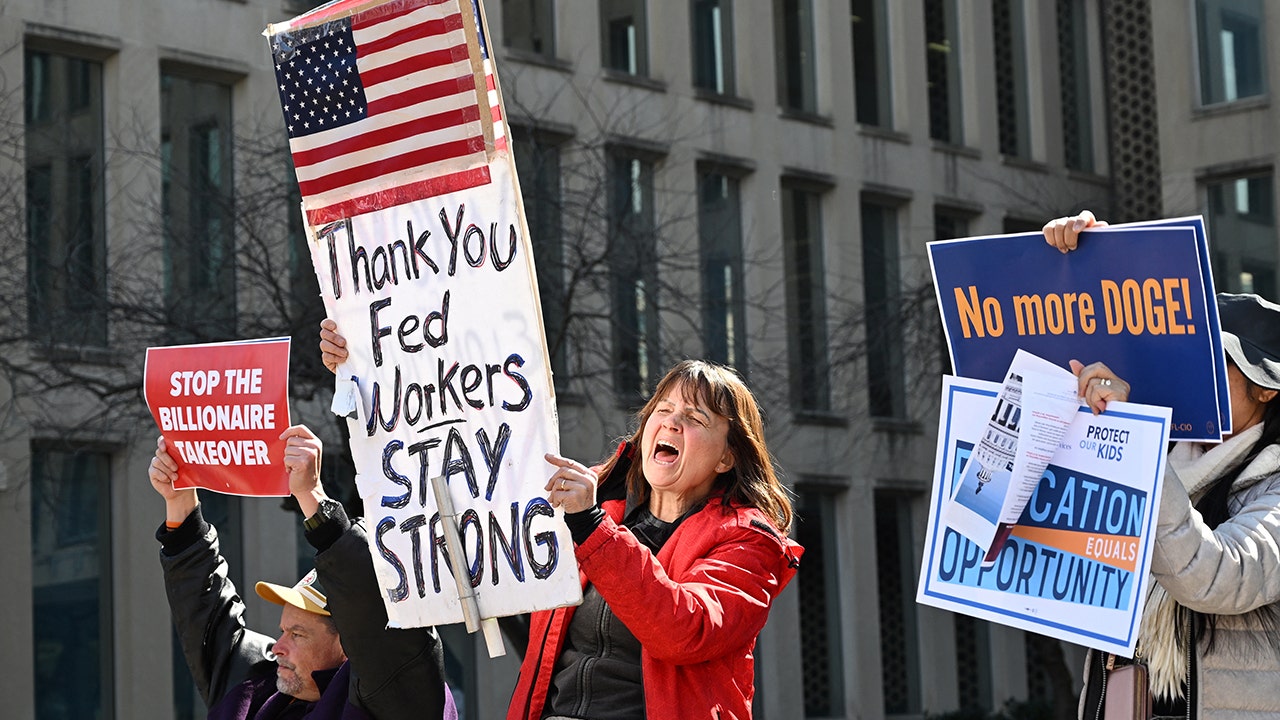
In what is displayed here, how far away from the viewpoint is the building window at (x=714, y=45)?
25.6 metres

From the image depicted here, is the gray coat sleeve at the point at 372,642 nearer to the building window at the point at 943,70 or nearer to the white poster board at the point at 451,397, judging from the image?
the white poster board at the point at 451,397

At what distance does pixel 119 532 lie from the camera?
19.2 metres

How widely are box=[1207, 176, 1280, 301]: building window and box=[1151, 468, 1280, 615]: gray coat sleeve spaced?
851 inches

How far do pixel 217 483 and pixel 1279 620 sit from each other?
276 cm

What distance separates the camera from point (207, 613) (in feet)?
19.0

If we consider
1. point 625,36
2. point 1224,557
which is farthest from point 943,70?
point 1224,557

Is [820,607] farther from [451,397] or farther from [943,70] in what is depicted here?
[451,397]

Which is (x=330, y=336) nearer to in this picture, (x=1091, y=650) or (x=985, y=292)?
(x=985, y=292)

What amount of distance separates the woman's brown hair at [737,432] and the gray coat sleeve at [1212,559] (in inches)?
39.0

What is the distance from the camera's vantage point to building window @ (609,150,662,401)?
16.8 m

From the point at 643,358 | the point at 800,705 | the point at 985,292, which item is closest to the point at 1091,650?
the point at 985,292

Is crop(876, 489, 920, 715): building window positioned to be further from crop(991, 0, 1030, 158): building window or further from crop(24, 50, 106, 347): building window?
crop(24, 50, 106, 347): building window

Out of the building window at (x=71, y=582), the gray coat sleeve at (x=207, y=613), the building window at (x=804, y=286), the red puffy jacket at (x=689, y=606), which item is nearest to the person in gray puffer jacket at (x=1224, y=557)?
the red puffy jacket at (x=689, y=606)

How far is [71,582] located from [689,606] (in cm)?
1576
